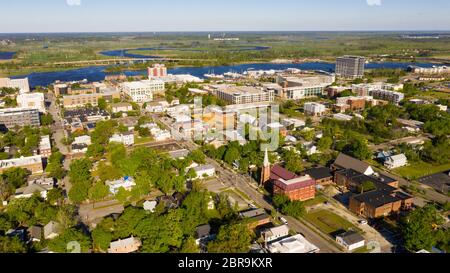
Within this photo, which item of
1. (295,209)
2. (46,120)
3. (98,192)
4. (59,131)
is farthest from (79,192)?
(46,120)

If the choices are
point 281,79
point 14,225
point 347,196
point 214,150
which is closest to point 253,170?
point 214,150

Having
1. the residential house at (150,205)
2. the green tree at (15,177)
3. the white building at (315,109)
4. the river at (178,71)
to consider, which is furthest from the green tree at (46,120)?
the river at (178,71)

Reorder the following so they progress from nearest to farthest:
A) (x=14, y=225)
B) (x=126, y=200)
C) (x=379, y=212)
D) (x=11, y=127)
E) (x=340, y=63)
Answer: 1. (x=14, y=225)
2. (x=379, y=212)
3. (x=126, y=200)
4. (x=11, y=127)
5. (x=340, y=63)

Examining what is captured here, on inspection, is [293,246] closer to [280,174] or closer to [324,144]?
[280,174]

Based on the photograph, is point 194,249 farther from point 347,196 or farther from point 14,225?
point 347,196
